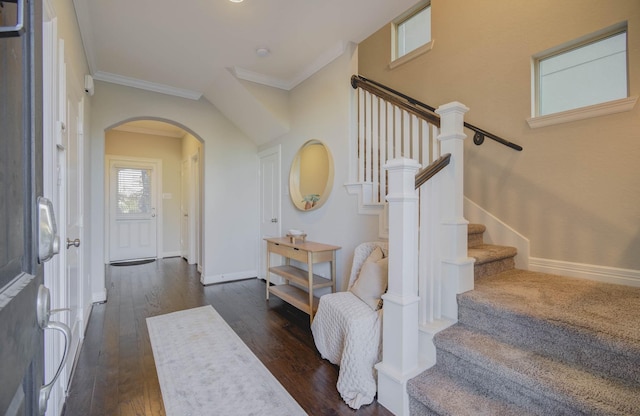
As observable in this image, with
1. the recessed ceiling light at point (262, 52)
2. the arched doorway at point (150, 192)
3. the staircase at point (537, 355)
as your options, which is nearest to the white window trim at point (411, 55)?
the recessed ceiling light at point (262, 52)

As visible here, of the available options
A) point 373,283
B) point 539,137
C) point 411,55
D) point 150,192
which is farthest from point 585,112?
point 150,192

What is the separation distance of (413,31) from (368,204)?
2156mm

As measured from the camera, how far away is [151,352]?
2389 mm

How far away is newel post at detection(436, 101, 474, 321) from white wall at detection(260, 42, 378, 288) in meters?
0.87

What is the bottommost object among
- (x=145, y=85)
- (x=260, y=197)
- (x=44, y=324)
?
(x=44, y=324)

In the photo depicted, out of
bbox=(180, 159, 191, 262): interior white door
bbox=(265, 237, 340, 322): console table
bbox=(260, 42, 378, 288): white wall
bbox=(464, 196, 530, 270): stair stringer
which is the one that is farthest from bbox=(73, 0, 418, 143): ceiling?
bbox=(180, 159, 191, 262): interior white door

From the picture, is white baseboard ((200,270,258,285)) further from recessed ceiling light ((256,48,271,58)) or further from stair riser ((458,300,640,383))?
stair riser ((458,300,640,383))

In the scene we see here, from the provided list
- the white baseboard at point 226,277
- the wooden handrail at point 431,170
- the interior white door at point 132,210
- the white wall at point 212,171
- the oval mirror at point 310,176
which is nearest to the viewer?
the wooden handrail at point 431,170

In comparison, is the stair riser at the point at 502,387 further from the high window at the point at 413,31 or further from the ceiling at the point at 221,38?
the high window at the point at 413,31

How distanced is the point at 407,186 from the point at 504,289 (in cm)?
94

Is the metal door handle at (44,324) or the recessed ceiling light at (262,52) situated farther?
the recessed ceiling light at (262,52)

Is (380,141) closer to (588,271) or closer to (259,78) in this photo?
(588,271)

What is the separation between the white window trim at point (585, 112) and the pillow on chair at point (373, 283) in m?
1.60

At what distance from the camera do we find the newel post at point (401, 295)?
1.64 meters
